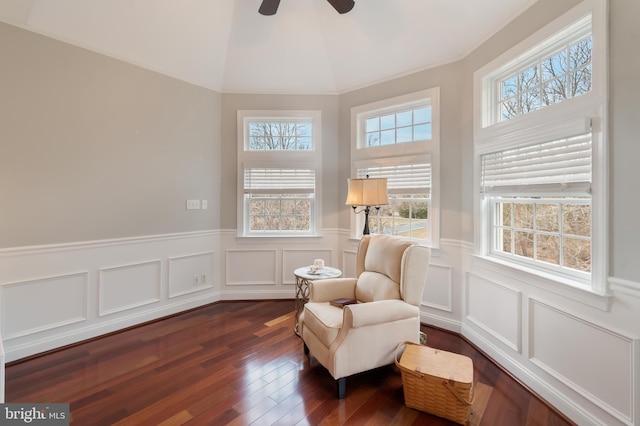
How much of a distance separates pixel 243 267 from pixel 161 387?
1.86 metres

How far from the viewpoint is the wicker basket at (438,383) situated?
172 cm

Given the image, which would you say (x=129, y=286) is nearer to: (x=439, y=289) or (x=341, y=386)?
(x=341, y=386)

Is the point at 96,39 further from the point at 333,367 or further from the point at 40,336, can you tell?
the point at 333,367

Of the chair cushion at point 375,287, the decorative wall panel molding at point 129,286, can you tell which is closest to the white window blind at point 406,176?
the chair cushion at point 375,287

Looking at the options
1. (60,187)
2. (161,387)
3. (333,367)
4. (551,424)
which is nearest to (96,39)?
(60,187)

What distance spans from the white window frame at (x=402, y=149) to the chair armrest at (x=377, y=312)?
1.19m

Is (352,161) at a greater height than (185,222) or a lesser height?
greater

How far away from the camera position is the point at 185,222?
3523 millimetres

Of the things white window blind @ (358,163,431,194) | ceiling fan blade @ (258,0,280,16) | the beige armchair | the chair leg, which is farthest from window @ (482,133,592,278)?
ceiling fan blade @ (258,0,280,16)

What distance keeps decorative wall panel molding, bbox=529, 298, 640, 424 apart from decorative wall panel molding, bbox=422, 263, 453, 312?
3.05 ft

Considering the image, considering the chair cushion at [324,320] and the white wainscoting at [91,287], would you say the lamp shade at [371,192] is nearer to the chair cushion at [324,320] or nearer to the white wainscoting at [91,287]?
the chair cushion at [324,320]

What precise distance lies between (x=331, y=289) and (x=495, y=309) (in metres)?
1.35

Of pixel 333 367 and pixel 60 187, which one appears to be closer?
pixel 333 367

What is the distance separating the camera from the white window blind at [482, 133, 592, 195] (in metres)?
1.84
